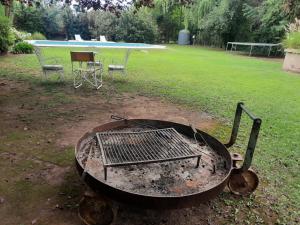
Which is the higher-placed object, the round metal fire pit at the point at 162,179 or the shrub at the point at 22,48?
the round metal fire pit at the point at 162,179

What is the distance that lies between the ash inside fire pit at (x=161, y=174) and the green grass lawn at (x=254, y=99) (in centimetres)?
58

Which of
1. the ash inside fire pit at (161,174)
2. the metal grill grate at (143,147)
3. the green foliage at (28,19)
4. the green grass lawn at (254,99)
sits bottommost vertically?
the green grass lawn at (254,99)

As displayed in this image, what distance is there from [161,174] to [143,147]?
1.13 feet

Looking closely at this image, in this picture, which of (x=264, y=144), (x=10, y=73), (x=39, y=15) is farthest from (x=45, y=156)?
(x=39, y=15)

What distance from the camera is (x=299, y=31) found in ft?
34.4

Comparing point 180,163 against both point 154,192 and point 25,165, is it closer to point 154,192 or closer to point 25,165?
point 154,192

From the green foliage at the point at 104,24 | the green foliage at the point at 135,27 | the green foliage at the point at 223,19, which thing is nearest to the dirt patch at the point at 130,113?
the green foliage at the point at 223,19

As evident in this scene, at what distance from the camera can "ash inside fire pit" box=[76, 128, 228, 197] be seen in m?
2.02

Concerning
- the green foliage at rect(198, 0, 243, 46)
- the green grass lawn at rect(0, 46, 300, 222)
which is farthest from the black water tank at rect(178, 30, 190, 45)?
the green grass lawn at rect(0, 46, 300, 222)

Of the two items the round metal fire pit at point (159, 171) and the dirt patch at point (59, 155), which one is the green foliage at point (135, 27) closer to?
the dirt patch at point (59, 155)

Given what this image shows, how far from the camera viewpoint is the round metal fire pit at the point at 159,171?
1.76 meters

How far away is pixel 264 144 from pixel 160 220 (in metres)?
2.03

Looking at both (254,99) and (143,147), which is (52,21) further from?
(143,147)

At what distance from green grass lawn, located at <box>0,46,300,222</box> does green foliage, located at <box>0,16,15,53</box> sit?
2.77 feet
